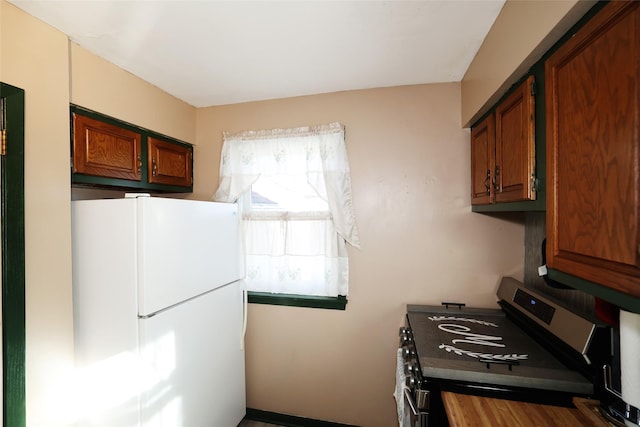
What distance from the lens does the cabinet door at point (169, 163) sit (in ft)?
6.44

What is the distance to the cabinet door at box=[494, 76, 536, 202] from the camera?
1.09 metres

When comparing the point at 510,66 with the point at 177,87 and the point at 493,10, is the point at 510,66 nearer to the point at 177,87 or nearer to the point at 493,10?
the point at 493,10

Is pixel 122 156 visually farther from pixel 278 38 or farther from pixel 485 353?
pixel 485 353

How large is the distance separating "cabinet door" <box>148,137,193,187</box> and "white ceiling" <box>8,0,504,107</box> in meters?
0.43

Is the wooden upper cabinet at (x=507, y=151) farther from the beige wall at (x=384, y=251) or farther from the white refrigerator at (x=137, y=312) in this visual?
the white refrigerator at (x=137, y=312)

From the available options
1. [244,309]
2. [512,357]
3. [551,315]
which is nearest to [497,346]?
[512,357]

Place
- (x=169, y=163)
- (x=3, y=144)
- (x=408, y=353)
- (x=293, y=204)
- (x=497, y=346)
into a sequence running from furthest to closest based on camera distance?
1. (x=293, y=204)
2. (x=169, y=163)
3. (x=408, y=353)
4. (x=497, y=346)
5. (x=3, y=144)

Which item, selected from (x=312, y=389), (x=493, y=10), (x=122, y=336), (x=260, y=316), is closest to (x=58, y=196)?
(x=122, y=336)

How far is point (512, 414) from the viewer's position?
1.06 m

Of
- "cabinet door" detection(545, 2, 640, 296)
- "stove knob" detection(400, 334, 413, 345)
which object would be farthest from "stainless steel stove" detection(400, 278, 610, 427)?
"cabinet door" detection(545, 2, 640, 296)

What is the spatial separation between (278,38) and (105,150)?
1.18 metres

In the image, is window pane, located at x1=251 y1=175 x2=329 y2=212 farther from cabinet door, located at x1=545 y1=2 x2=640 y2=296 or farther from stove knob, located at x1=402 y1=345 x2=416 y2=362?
cabinet door, located at x1=545 y1=2 x2=640 y2=296

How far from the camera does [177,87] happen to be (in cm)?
201

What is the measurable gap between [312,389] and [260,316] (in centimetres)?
69
